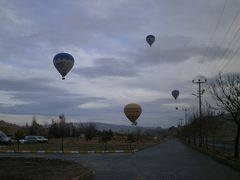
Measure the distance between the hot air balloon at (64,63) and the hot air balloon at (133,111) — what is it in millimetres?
32440

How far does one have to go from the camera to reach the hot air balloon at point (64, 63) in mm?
41312

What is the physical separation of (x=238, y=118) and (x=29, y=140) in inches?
2717

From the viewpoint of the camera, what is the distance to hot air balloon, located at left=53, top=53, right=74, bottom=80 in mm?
41312

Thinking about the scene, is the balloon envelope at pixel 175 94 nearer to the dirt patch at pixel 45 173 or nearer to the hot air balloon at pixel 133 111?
the hot air balloon at pixel 133 111

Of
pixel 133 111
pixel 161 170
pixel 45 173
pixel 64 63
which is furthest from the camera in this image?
pixel 133 111

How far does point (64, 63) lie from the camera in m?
41.3

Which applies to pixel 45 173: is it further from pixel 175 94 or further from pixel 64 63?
pixel 175 94

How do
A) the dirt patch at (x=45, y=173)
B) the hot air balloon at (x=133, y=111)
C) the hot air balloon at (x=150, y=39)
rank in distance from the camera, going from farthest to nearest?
the hot air balloon at (x=133, y=111) → the hot air balloon at (x=150, y=39) → the dirt patch at (x=45, y=173)

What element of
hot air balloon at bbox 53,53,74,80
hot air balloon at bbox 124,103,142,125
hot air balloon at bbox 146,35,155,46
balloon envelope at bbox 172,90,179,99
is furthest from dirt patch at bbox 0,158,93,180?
balloon envelope at bbox 172,90,179,99

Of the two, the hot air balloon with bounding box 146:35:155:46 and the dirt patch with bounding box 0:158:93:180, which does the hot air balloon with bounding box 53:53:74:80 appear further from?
the dirt patch with bounding box 0:158:93:180

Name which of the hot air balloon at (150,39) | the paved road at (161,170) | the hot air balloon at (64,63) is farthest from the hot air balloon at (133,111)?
Answer: the paved road at (161,170)

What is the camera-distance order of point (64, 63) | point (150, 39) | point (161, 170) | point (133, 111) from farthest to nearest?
point (133, 111) → point (150, 39) → point (64, 63) → point (161, 170)

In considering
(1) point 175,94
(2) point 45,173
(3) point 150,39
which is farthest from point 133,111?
(2) point 45,173

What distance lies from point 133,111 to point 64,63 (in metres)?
33.0
